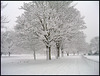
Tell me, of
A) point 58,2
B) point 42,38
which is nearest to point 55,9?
point 58,2

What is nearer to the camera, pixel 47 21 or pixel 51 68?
pixel 51 68

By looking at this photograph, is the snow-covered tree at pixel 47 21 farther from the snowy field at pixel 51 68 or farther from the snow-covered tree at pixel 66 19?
the snowy field at pixel 51 68

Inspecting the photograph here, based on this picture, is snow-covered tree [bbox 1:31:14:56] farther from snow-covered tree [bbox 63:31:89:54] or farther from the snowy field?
snow-covered tree [bbox 63:31:89:54]

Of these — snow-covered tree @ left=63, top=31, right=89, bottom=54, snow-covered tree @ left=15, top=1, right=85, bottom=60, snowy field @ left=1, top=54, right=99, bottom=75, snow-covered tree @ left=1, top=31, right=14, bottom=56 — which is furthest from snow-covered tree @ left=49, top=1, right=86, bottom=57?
snow-covered tree @ left=1, top=31, right=14, bottom=56

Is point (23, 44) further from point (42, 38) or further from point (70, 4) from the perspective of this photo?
point (70, 4)

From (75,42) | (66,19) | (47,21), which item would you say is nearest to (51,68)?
(47,21)

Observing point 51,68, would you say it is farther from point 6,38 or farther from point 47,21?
point 6,38

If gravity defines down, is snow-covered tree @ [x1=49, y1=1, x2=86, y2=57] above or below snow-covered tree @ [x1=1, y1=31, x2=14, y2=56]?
above

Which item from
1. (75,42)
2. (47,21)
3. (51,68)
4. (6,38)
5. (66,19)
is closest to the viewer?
(51,68)

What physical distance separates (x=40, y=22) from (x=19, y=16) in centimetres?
278

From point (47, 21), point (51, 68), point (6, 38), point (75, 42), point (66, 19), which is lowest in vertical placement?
point (51, 68)

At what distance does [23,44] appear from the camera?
59.5 feet

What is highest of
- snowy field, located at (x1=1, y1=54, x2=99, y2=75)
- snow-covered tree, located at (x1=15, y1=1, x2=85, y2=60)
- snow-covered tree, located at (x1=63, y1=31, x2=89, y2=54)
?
snow-covered tree, located at (x1=15, y1=1, x2=85, y2=60)

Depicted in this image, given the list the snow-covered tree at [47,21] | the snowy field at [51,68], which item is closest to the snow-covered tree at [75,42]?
the snow-covered tree at [47,21]
